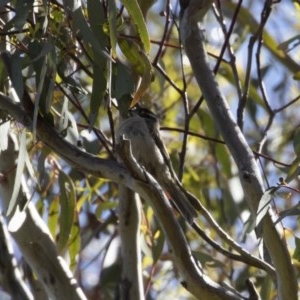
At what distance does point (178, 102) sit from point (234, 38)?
35 centimetres

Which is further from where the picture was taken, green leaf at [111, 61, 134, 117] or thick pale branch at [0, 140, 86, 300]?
thick pale branch at [0, 140, 86, 300]

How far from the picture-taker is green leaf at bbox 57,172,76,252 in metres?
1.77

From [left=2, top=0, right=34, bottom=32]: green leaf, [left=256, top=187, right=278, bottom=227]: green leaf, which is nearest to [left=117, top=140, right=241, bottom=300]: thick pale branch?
[left=256, top=187, right=278, bottom=227]: green leaf

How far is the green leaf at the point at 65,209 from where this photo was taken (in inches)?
69.6

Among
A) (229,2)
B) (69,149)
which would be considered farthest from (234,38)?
(69,149)

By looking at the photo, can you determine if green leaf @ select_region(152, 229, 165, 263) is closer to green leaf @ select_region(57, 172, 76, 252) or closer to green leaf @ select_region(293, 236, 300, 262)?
green leaf @ select_region(57, 172, 76, 252)

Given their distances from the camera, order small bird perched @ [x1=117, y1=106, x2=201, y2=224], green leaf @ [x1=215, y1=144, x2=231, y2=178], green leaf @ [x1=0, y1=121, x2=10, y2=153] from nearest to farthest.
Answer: small bird perched @ [x1=117, y1=106, x2=201, y2=224]
green leaf @ [x1=0, y1=121, x2=10, y2=153]
green leaf @ [x1=215, y1=144, x2=231, y2=178]

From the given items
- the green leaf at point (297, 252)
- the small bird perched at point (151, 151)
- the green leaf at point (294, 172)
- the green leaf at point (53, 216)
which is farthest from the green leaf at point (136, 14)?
the green leaf at point (53, 216)

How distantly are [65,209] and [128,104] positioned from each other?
0.45 metres

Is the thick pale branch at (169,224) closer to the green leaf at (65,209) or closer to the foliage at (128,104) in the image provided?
the foliage at (128,104)

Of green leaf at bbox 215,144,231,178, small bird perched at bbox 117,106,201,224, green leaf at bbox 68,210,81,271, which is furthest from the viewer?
green leaf at bbox 215,144,231,178

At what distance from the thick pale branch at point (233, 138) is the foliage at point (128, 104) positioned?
0.13ft

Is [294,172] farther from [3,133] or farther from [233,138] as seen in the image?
[3,133]

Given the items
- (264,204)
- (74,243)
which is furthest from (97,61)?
(74,243)
